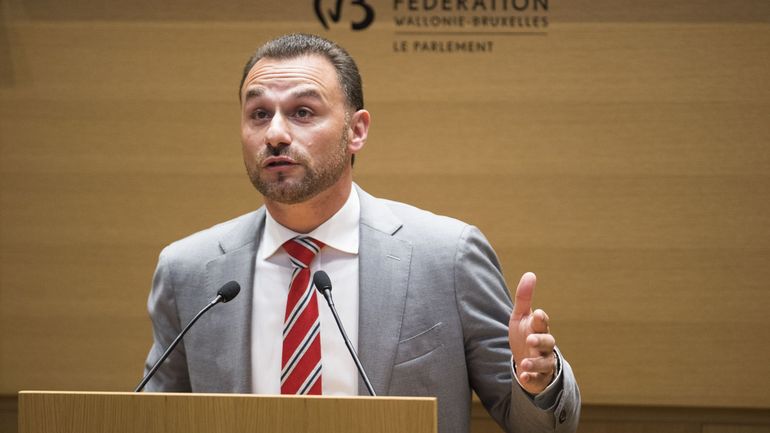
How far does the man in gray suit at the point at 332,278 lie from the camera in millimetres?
1826

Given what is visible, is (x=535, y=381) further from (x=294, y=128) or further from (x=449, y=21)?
(x=449, y=21)

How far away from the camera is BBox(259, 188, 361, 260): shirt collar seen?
6.32ft

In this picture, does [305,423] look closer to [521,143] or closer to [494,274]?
[494,274]

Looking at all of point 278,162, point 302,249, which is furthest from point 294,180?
point 302,249

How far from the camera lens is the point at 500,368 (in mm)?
1862

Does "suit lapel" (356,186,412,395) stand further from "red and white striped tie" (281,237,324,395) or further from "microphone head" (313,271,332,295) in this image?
"microphone head" (313,271,332,295)

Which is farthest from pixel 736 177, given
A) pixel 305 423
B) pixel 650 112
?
pixel 305 423

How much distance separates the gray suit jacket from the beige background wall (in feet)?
2.32

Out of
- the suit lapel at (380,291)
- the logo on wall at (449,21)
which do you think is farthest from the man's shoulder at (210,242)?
the logo on wall at (449,21)

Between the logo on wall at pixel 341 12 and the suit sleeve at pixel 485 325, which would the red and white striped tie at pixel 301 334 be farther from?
the logo on wall at pixel 341 12

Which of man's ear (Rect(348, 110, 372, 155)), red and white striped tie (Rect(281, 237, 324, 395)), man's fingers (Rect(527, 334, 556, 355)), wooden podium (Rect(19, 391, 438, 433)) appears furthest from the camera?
man's ear (Rect(348, 110, 372, 155))

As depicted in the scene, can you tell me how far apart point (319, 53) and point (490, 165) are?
2.77ft

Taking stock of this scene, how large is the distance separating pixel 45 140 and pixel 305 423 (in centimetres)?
182

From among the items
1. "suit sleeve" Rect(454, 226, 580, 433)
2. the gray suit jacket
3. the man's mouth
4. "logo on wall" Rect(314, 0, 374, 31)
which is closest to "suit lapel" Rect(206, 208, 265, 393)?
the gray suit jacket
